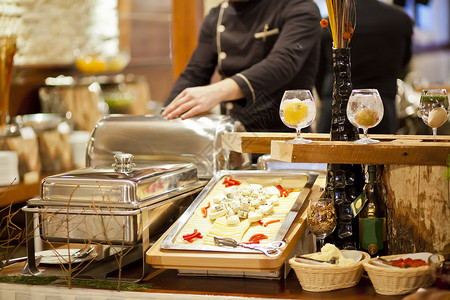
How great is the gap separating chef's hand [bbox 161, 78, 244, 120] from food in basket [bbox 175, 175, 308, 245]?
15.7 inches

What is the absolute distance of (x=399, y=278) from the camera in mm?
1544

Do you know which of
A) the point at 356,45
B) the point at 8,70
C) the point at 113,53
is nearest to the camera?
the point at 356,45

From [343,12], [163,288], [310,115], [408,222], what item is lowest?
[163,288]

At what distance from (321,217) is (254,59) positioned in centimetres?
106

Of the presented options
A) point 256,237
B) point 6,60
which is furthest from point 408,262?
point 6,60

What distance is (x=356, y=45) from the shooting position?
136 inches

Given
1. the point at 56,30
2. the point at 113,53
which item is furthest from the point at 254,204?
the point at 113,53

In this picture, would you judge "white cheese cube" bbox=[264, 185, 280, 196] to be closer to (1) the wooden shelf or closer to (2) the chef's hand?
(1) the wooden shelf

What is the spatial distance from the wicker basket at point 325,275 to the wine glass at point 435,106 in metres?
0.46

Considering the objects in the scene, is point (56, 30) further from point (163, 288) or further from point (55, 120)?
point (163, 288)

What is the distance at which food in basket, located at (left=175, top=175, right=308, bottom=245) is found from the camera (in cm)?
176

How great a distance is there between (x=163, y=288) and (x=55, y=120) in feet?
10.2

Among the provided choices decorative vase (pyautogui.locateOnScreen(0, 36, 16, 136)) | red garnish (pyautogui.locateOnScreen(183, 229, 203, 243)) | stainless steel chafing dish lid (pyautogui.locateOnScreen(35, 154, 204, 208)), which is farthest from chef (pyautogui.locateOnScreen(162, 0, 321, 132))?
decorative vase (pyautogui.locateOnScreen(0, 36, 16, 136))

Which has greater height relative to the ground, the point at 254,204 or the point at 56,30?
the point at 56,30
